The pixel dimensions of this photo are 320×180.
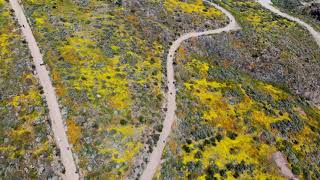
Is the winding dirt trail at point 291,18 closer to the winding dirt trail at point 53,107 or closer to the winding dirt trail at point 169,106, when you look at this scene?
the winding dirt trail at point 169,106

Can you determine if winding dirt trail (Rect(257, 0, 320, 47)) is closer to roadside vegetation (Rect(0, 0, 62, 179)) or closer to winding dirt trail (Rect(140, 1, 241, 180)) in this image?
winding dirt trail (Rect(140, 1, 241, 180))

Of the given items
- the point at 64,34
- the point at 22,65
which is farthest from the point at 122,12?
the point at 22,65

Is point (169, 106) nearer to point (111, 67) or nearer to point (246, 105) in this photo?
point (111, 67)

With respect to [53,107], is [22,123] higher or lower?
lower

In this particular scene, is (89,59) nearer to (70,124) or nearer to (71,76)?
(71,76)

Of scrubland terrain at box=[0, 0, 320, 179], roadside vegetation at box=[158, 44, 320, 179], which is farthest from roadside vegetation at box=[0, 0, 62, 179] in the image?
roadside vegetation at box=[158, 44, 320, 179]

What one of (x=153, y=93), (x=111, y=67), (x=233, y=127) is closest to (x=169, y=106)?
(x=153, y=93)
